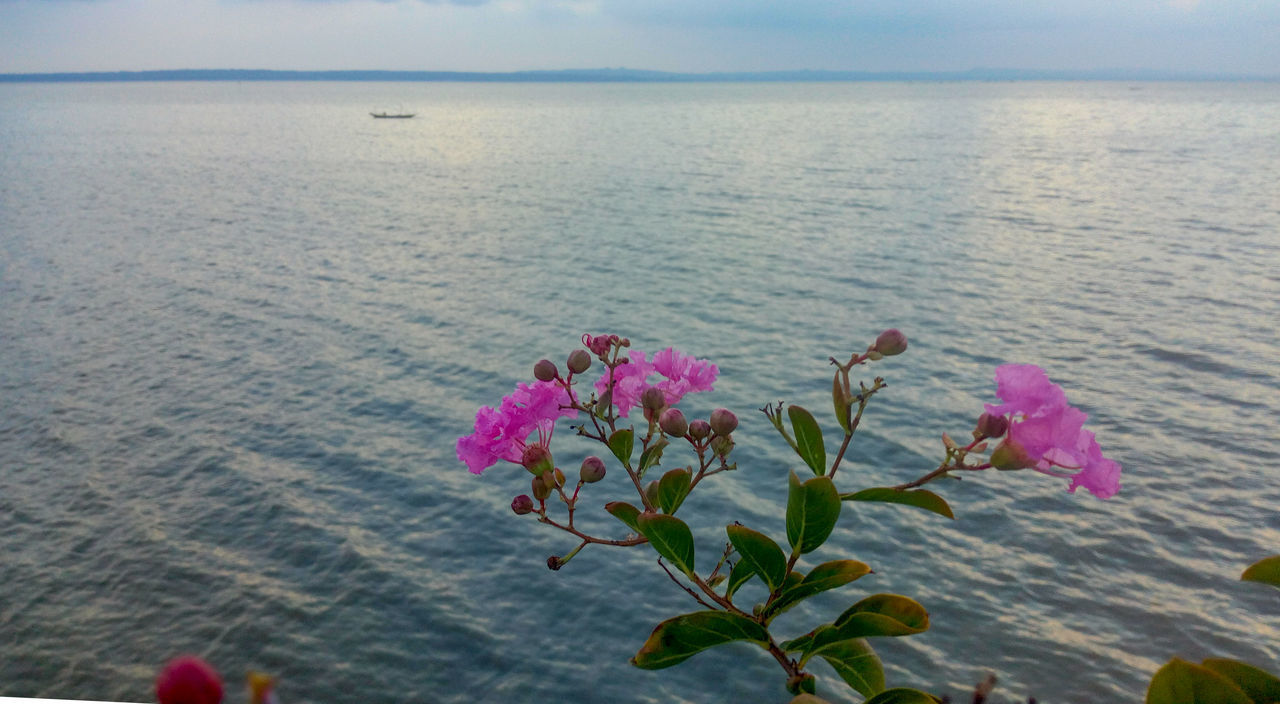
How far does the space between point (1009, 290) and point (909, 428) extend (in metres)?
6.11

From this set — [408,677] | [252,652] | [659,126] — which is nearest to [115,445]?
[252,652]

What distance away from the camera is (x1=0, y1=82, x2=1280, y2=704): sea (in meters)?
5.25

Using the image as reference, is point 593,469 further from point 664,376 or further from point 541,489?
point 664,376

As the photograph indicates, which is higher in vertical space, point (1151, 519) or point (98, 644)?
point (1151, 519)

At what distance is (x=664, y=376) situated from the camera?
4.50 ft

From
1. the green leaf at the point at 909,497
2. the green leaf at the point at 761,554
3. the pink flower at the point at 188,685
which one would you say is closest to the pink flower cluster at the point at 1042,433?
the green leaf at the point at 909,497

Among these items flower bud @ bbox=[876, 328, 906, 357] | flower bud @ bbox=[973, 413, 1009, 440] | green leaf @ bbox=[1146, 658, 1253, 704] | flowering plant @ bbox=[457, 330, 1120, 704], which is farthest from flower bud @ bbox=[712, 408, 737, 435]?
green leaf @ bbox=[1146, 658, 1253, 704]

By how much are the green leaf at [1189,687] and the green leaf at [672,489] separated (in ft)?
1.94

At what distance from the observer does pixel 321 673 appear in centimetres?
509

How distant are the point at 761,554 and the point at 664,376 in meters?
0.32

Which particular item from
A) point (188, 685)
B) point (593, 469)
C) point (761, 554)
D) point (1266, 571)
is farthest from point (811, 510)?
point (188, 685)

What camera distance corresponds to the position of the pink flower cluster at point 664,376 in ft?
4.38

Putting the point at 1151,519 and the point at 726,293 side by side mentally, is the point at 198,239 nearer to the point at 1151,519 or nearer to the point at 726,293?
the point at 726,293

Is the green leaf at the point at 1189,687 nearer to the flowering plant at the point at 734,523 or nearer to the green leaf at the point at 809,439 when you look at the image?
the flowering plant at the point at 734,523
